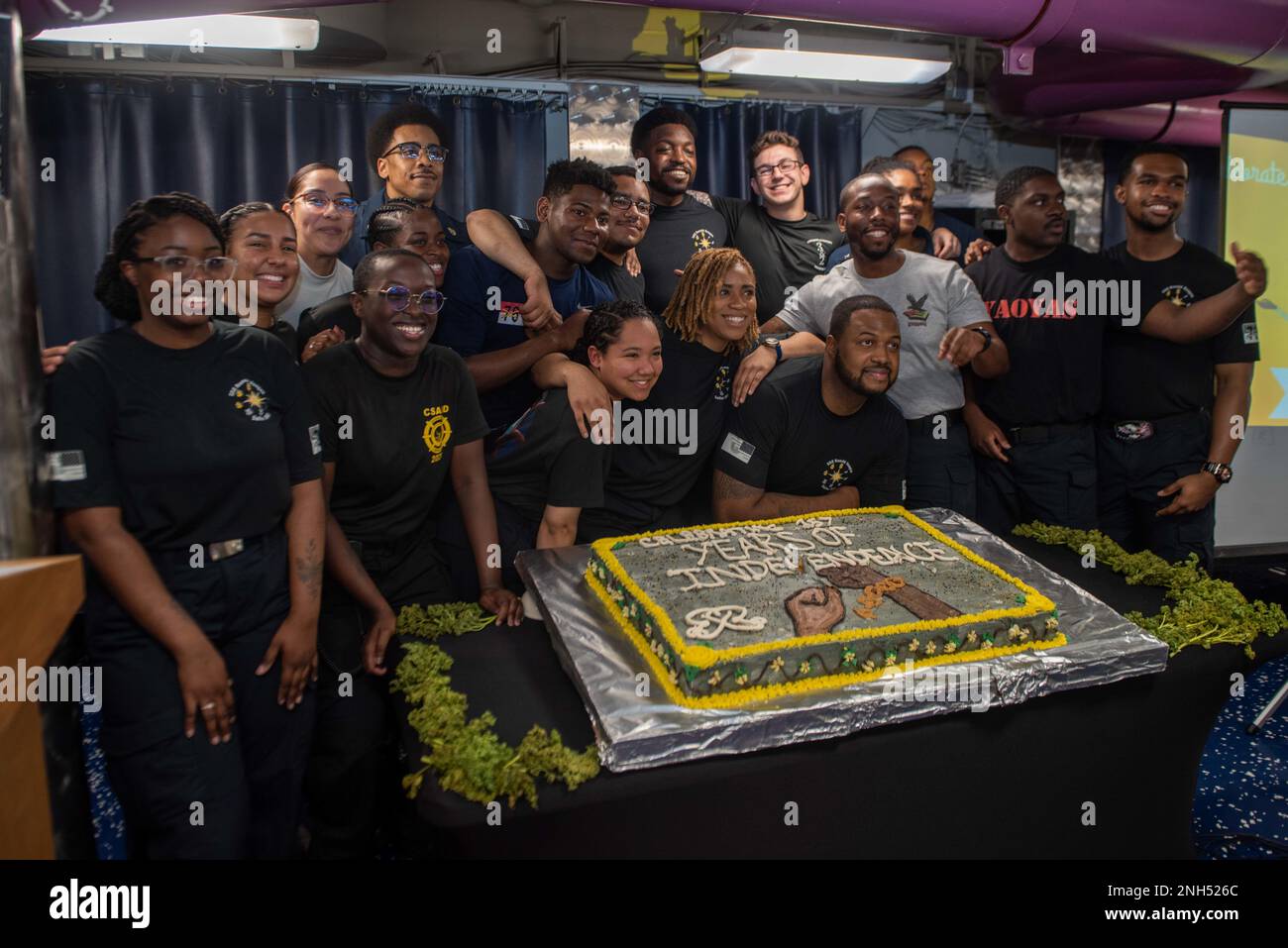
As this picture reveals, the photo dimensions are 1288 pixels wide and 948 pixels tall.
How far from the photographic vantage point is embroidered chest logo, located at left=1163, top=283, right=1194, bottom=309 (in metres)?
3.88

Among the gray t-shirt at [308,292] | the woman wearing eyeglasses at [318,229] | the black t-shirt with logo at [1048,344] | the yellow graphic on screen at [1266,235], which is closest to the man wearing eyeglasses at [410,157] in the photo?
the woman wearing eyeglasses at [318,229]

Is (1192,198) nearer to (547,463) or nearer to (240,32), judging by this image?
(547,463)

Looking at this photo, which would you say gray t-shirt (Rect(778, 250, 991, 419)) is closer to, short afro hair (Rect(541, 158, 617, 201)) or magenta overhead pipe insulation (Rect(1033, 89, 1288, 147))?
short afro hair (Rect(541, 158, 617, 201))

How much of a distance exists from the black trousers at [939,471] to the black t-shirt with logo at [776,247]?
36.9 inches

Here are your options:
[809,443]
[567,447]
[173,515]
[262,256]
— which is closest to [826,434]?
[809,443]

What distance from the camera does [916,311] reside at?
367 cm

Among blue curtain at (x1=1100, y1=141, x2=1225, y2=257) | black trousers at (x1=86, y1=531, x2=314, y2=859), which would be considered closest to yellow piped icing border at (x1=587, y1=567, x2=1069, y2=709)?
black trousers at (x1=86, y1=531, x2=314, y2=859)

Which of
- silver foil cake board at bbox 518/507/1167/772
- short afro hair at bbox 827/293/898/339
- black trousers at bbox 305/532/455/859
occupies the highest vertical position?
short afro hair at bbox 827/293/898/339

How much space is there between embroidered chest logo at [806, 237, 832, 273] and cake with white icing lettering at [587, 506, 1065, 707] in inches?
74.3

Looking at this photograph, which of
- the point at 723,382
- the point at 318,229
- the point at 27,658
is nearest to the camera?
the point at 27,658

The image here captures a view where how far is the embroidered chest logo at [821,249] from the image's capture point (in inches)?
171

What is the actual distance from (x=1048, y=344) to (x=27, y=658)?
11.8ft
